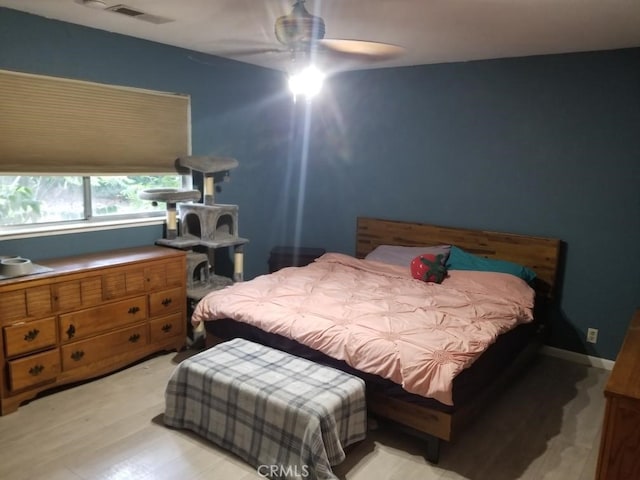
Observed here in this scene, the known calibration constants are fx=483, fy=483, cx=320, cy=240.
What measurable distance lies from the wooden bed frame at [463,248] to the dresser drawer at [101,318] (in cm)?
171

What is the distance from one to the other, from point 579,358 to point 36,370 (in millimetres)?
3754

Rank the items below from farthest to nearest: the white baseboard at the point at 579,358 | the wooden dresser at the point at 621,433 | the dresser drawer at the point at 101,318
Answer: the white baseboard at the point at 579,358, the dresser drawer at the point at 101,318, the wooden dresser at the point at 621,433

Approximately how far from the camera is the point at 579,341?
12.2 ft

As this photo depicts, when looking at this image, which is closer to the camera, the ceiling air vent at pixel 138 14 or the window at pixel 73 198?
the ceiling air vent at pixel 138 14

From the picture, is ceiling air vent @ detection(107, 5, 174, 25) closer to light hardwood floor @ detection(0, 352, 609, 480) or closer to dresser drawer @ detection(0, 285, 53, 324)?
dresser drawer @ detection(0, 285, 53, 324)

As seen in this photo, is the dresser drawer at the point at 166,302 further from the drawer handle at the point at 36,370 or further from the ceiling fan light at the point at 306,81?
the ceiling fan light at the point at 306,81

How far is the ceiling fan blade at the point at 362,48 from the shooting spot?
218 cm

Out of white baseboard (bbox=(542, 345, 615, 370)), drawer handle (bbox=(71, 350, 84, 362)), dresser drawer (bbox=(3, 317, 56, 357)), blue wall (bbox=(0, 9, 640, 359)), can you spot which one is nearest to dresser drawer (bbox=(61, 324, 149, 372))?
drawer handle (bbox=(71, 350, 84, 362))

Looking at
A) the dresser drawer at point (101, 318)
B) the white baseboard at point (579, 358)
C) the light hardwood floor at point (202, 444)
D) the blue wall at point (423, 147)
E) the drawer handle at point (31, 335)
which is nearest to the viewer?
the light hardwood floor at point (202, 444)

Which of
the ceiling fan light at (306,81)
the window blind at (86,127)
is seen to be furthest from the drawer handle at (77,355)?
the ceiling fan light at (306,81)

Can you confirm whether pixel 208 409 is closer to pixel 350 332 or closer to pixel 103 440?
pixel 103 440

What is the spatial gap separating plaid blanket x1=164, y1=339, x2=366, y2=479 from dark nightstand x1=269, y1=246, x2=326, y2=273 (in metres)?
1.87

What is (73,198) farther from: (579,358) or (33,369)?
(579,358)

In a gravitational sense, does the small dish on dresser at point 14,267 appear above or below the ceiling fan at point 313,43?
below
